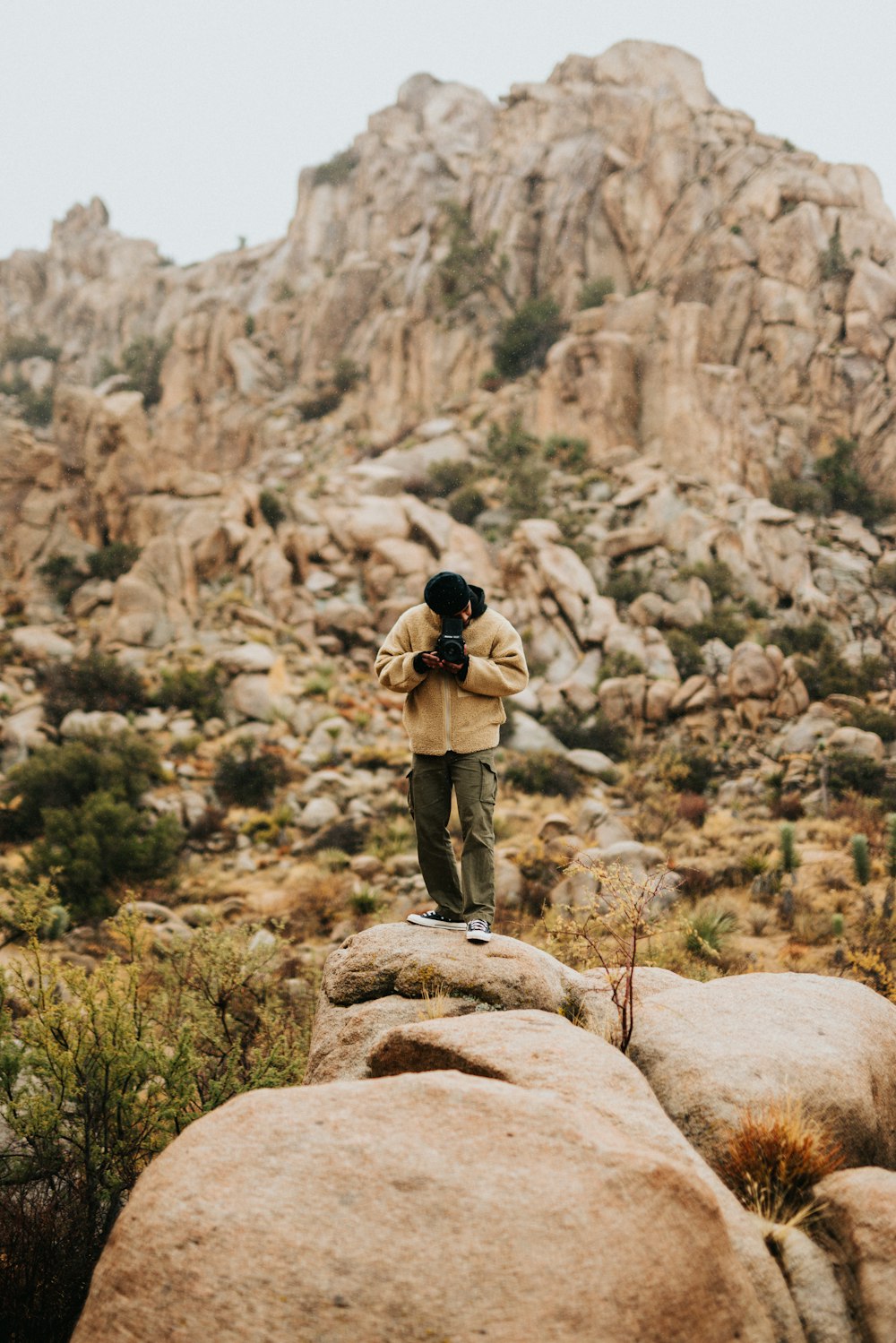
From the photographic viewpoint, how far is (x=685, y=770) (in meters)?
16.5

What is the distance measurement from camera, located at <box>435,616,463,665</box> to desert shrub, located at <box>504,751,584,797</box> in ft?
37.8

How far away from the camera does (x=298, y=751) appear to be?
17219 millimetres

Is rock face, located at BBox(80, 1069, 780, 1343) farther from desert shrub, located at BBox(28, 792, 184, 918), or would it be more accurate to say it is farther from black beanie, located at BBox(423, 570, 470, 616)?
desert shrub, located at BBox(28, 792, 184, 918)

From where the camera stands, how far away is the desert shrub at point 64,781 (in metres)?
13.6

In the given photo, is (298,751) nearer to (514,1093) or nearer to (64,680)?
(64,680)

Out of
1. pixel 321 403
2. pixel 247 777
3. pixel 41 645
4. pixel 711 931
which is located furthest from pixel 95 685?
pixel 321 403

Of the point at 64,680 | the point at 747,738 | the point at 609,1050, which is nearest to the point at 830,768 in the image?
the point at 747,738

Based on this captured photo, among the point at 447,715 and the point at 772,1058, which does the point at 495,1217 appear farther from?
the point at 447,715

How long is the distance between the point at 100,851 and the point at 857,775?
1311 cm

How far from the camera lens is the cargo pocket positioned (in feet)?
15.8

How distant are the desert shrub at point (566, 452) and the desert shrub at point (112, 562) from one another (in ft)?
48.6

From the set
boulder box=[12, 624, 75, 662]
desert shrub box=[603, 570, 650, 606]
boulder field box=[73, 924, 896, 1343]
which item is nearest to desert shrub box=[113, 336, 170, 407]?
boulder box=[12, 624, 75, 662]

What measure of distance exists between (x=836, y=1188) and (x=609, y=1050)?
94cm

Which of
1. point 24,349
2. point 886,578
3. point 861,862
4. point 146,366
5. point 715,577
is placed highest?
point 24,349
